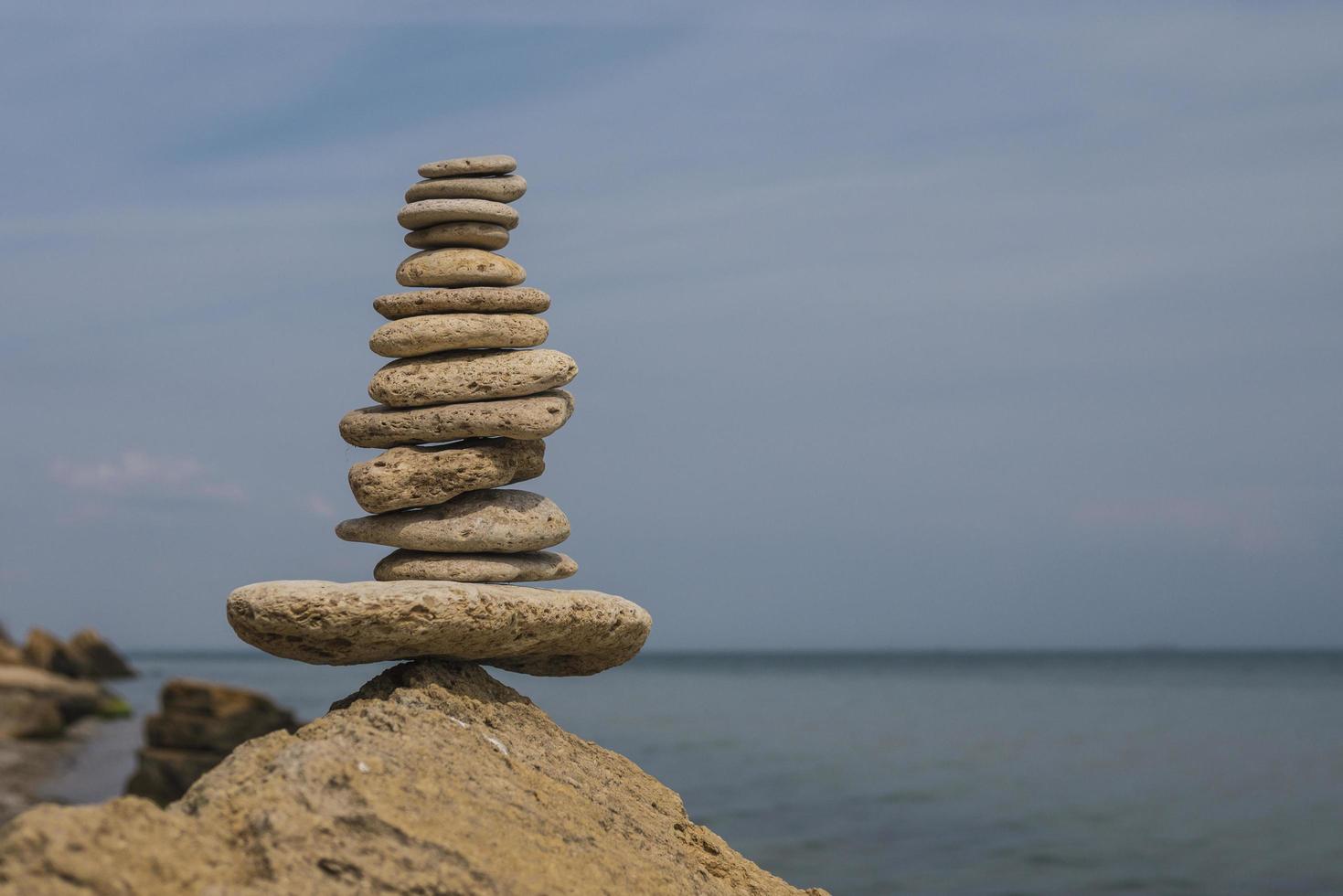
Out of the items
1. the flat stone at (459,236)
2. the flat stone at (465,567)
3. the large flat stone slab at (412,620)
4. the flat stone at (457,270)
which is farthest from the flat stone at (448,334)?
the large flat stone slab at (412,620)

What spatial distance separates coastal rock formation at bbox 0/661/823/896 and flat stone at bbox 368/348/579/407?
1554 millimetres

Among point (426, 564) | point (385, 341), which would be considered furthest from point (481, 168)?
point (426, 564)

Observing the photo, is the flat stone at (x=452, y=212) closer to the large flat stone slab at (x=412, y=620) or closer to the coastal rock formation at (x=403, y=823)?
the large flat stone slab at (x=412, y=620)

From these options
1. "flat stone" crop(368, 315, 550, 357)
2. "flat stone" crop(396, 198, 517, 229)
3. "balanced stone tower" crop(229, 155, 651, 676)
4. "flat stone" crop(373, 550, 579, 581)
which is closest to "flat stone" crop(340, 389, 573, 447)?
"balanced stone tower" crop(229, 155, 651, 676)

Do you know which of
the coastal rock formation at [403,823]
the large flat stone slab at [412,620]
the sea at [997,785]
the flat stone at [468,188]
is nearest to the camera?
the coastal rock formation at [403,823]

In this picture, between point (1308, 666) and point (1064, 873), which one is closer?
point (1064, 873)

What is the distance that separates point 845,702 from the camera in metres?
54.9

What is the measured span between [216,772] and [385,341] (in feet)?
9.09

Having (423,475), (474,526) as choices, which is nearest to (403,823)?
(474,526)

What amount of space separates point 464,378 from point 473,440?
16.7 inches

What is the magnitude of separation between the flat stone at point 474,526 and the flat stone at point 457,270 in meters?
1.26

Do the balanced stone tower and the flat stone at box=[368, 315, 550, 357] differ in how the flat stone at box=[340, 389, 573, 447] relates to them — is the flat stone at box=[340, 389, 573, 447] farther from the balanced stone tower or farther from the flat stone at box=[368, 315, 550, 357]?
the flat stone at box=[368, 315, 550, 357]

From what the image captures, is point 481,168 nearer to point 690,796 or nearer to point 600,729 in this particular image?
point 690,796

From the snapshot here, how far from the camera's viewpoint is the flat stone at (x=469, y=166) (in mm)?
8406
